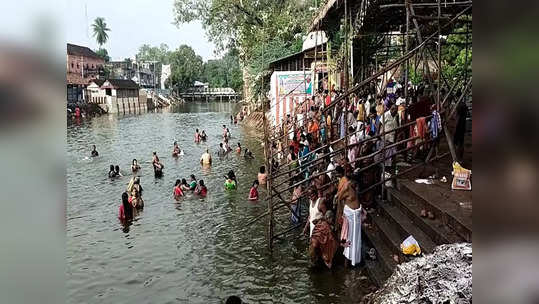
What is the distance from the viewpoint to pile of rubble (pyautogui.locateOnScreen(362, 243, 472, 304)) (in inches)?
207

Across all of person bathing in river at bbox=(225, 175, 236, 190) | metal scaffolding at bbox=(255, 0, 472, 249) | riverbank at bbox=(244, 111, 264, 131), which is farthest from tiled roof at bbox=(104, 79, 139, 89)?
person bathing in river at bbox=(225, 175, 236, 190)

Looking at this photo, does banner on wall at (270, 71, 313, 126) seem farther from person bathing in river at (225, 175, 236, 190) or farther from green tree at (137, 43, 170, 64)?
green tree at (137, 43, 170, 64)

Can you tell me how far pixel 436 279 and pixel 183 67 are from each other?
104 m

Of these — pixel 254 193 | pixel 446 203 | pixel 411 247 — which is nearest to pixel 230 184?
pixel 254 193

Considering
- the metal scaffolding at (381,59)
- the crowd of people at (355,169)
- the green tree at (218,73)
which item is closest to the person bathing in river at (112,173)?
the metal scaffolding at (381,59)

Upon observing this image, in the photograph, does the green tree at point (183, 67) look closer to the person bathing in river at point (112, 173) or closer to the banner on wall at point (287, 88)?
the banner on wall at point (287, 88)

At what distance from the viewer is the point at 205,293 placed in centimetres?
979

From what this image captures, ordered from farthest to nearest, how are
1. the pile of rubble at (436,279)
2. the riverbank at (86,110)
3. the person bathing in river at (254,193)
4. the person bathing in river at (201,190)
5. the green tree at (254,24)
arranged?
the riverbank at (86,110) < the green tree at (254,24) < the person bathing in river at (201,190) < the person bathing in river at (254,193) < the pile of rubble at (436,279)

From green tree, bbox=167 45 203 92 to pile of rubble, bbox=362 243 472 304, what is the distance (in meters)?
102

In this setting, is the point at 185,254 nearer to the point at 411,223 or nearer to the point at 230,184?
the point at 411,223

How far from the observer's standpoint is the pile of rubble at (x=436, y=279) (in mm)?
5262

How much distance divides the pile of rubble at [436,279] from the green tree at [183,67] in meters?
102
